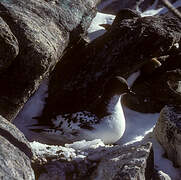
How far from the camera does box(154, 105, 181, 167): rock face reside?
4.01 meters

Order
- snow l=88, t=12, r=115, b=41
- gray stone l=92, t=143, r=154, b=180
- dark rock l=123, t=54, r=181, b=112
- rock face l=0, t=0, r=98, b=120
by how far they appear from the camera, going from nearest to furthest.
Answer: gray stone l=92, t=143, r=154, b=180, rock face l=0, t=0, r=98, b=120, dark rock l=123, t=54, r=181, b=112, snow l=88, t=12, r=115, b=41

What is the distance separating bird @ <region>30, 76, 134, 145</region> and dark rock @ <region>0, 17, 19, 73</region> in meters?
1.15

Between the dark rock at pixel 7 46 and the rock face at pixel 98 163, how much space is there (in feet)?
2.97

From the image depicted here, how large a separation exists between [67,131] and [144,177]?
159 cm

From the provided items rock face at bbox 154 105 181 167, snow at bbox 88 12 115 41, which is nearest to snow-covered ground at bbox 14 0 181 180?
rock face at bbox 154 105 181 167

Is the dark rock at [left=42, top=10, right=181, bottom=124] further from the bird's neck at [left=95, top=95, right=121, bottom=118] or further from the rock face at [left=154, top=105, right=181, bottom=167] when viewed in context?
the rock face at [left=154, top=105, right=181, bottom=167]

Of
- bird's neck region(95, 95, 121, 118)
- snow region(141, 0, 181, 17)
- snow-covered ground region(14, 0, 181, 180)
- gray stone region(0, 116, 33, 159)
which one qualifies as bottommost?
snow-covered ground region(14, 0, 181, 180)

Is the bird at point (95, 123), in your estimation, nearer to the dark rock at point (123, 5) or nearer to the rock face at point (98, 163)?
the rock face at point (98, 163)

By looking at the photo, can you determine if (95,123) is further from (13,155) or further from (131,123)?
(13,155)

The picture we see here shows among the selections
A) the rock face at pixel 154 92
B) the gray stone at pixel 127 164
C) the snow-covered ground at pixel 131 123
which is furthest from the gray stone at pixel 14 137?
the rock face at pixel 154 92

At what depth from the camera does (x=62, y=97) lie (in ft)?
16.3

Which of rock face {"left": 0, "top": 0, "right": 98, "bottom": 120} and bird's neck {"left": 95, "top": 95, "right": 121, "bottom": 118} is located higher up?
rock face {"left": 0, "top": 0, "right": 98, "bottom": 120}

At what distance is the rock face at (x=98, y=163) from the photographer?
122 inches

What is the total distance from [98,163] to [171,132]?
43.0 inches
